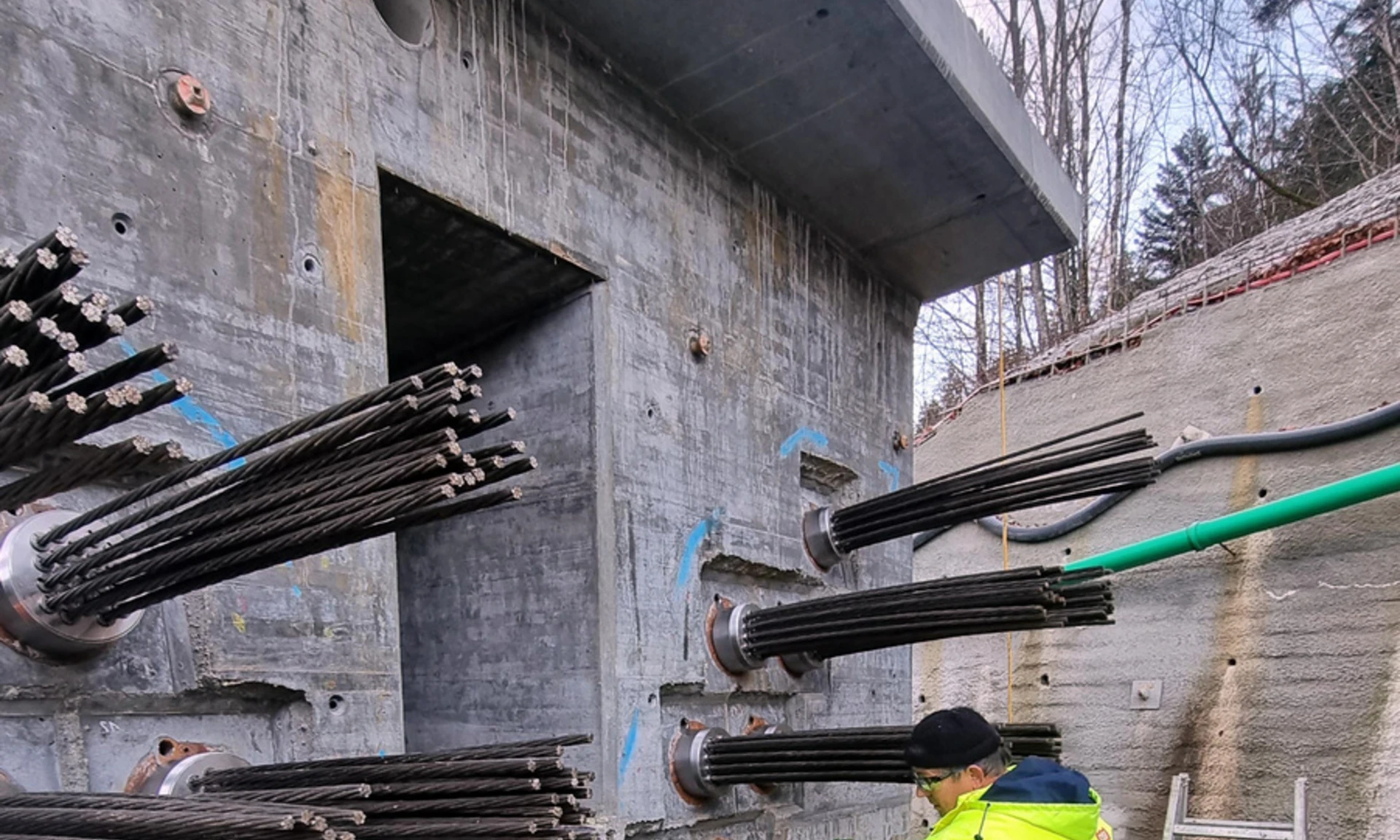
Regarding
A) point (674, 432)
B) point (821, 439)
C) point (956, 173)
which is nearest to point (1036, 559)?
point (821, 439)

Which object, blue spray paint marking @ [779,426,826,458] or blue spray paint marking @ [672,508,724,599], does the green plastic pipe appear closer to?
blue spray paint marking @ [779,426,826,458]

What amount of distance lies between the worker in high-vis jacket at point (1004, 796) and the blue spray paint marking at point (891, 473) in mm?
3304

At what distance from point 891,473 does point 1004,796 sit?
377cm

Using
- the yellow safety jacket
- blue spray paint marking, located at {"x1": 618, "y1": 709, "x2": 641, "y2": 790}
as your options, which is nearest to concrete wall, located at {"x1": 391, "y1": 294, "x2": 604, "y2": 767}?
blue spray paint marking, located at {"x1": 618, "y1": 709, "x2": 641, "y2": 790}

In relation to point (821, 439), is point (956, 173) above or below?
above

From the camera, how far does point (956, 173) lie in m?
4.64

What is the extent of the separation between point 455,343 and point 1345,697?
531cm

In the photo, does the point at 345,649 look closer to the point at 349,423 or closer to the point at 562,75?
the point at 349,423

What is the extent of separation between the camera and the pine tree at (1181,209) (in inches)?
540

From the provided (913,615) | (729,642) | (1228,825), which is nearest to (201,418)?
(729,642)

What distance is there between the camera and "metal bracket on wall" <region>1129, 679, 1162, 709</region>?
6223 mm

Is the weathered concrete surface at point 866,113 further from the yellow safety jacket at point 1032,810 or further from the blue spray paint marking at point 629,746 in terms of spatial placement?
the yellow safety jacket at point 1032,810

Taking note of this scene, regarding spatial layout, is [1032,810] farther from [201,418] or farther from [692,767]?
[201,418]

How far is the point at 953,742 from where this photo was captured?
7.68ft
